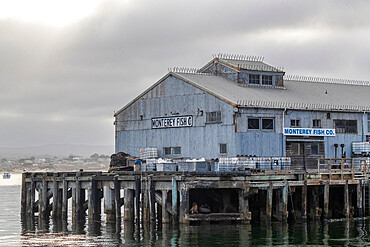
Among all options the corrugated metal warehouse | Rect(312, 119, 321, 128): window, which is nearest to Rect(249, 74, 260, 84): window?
the corrugated metal warehouse

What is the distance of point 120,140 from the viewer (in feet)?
229

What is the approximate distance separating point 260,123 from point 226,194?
782 centimetres

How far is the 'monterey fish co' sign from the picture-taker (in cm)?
6284

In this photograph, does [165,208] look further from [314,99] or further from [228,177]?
[314,99]

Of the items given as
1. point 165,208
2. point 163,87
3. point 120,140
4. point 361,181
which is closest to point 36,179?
point 120,140

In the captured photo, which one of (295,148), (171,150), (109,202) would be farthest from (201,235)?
(295,148)

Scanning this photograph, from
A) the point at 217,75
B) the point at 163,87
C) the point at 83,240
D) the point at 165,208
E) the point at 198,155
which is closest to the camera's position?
the point at 83,240

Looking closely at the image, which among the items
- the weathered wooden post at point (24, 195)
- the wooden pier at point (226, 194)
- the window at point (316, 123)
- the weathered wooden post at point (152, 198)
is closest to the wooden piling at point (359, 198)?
the wooden pier at point (226, 194)

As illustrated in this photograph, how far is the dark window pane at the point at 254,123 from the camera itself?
2339 inches

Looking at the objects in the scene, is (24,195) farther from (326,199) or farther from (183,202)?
(326,199)

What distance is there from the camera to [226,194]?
54.5 metres

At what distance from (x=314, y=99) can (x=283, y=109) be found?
20.8ft

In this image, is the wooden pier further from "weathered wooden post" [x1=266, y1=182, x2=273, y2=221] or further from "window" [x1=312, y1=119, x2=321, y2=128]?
"window" [x1=312, y1=119, x2=321, y2=128]

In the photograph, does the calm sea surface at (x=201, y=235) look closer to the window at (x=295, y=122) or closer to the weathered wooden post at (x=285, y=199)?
the weathered wooden post at (x=285, y=199)
